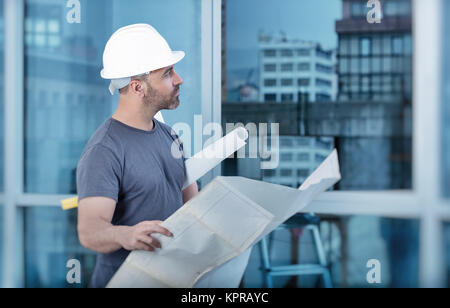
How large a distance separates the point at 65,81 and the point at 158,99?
83cm

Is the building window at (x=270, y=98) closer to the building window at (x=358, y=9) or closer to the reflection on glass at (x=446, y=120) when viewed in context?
the building window at (x=358, y=9)

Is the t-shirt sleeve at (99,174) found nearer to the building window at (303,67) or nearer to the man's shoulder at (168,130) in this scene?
the man's shoulder at (168,130)

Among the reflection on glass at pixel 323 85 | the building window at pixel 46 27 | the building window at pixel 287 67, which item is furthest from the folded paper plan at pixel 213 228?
the building window at pixel 46 27

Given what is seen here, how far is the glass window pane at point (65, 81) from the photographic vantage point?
5.17 ft

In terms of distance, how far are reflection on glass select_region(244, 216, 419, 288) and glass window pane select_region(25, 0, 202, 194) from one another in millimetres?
599

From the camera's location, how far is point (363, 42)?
152cm

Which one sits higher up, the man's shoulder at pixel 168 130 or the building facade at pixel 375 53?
the building facade at pixel 375 53

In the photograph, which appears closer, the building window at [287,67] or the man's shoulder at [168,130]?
the man's shoulder at [168,130]

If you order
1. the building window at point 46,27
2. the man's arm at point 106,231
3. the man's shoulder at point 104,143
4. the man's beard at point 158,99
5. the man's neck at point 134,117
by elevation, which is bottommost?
the man's arm at point 106,231

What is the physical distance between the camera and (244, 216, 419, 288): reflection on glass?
1.43 metres

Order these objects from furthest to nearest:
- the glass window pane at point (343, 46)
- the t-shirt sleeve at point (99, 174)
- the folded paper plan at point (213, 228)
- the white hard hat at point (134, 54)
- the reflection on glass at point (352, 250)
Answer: the glass window pane at point (343, 46) < the reflection on glass at point (352, 250) < the white hard hat at point (134, 54) < the t-shirt sleeve at point (99, 174) < the folded paper plan at point (213, 228)

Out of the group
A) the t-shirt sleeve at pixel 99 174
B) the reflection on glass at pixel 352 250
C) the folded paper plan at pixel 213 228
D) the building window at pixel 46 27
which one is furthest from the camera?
the building window at pixel 46 27

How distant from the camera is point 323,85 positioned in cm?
157

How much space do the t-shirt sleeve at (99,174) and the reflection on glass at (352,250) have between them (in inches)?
23.7
